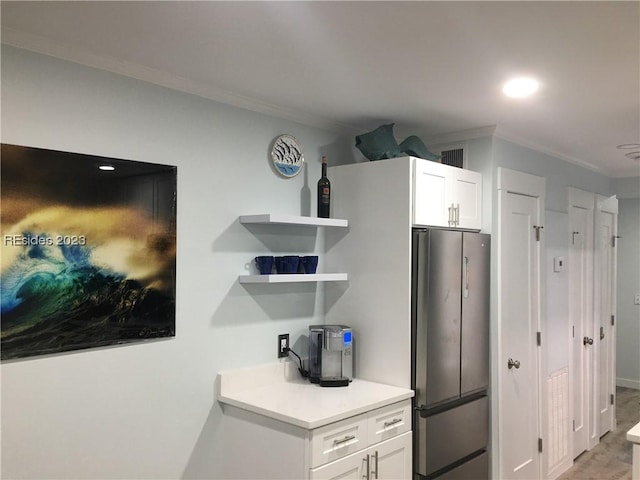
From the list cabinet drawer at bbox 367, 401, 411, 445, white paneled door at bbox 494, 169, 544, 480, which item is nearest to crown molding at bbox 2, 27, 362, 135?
white paneled door at bbox 494, 169, 544, 480

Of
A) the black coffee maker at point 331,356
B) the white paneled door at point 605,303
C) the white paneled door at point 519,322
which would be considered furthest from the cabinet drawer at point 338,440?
the white paneled door at point 605,303

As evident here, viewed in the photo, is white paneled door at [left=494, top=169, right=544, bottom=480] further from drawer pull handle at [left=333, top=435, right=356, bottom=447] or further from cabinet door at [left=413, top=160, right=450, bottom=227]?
drawer pull handle at [left=333, top=435, right=356, bottom=447]

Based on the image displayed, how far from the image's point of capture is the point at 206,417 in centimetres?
258

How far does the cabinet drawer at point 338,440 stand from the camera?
7.34 feet

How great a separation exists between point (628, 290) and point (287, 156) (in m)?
5.13

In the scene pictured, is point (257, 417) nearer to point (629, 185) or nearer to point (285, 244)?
point (285, 244)

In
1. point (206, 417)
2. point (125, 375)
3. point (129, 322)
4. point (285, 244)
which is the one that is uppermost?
point (285, 244)

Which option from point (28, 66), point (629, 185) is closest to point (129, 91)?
point (28, 66)

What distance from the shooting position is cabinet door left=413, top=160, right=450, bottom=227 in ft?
9.36

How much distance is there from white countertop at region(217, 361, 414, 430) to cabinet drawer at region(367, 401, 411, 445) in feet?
0.14

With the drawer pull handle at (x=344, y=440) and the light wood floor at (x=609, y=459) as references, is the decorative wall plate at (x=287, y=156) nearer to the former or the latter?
the drawer pull handle at (x=344, y=440)

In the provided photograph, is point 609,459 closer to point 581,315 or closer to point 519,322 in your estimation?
point 581,315

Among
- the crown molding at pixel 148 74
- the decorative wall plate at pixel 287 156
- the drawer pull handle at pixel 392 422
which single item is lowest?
the drawer pull handle at pixel 392 422

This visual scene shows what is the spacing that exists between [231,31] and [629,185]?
4.79 meters
